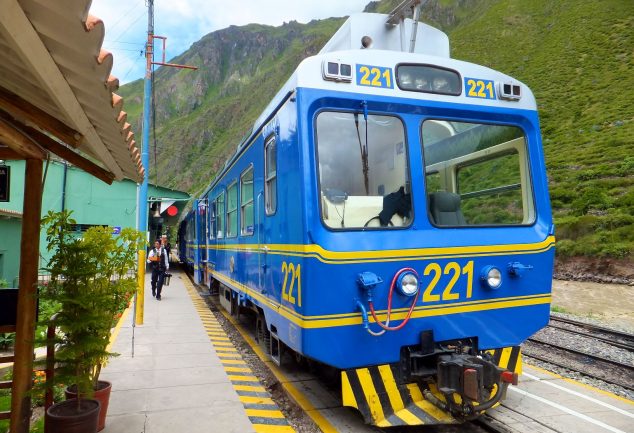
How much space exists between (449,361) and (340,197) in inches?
61.4

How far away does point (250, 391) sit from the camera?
17.3 feet

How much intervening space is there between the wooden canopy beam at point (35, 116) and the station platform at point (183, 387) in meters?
2.53

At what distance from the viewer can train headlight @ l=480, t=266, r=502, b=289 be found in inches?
161

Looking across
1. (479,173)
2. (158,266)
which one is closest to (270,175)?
(479,173)

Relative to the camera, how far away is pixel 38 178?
376 centimetres

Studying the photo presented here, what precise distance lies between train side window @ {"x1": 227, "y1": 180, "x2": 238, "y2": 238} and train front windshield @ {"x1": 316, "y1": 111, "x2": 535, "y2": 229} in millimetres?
3414

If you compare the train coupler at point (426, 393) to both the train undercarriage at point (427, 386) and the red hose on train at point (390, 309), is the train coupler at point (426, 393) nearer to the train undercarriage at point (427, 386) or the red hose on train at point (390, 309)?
the train undercarriage at point (427, 386)

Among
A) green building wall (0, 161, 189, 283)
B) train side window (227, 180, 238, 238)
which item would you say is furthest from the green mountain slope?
train side window (227, 180, 238, 238)

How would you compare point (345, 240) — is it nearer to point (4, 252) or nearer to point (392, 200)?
point (392, 200)

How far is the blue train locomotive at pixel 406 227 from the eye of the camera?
12.1 feet

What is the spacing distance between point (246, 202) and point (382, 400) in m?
3.30

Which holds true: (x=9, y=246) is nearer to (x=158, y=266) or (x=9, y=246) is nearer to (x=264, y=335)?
(x=158, y=266)

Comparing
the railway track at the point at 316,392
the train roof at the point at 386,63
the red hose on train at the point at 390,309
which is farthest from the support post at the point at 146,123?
the red hose on train at the point at 390,309

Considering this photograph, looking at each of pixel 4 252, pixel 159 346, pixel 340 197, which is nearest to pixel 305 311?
pixel 340 197
